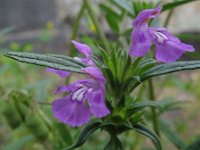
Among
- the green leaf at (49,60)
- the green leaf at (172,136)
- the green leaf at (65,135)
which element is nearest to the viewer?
the green leaf at (49,60)

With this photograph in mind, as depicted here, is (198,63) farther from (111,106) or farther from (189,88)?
(189,88)

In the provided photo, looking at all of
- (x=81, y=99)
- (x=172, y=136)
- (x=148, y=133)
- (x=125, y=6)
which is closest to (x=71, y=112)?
(x=81, y=99)

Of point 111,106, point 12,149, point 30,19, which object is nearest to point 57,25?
point 30,19

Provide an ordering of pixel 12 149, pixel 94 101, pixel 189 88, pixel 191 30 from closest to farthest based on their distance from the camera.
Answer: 1. pixel 94 101
2. pixel 12 149
3. pixel 189 88
4. pixel 191 30

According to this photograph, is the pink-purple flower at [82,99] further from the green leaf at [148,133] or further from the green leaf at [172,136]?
the green leaf at [172,136]

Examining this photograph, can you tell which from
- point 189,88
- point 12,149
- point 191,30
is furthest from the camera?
point 191,30

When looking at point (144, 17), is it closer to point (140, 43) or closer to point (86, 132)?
point (140, 43)

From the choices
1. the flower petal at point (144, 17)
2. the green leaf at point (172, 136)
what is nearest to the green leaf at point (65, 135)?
the green leaf at point (172, 136)
